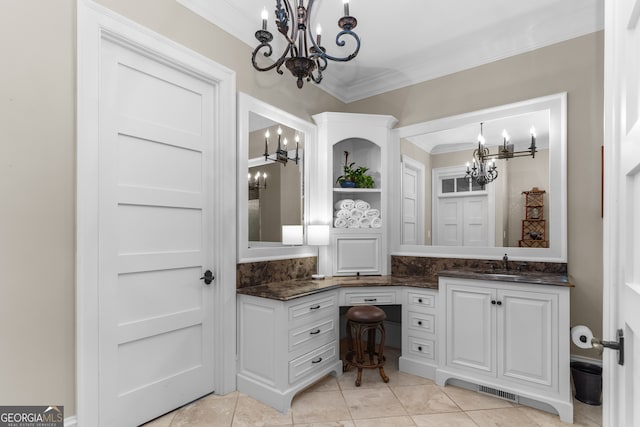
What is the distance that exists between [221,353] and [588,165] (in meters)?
3.20

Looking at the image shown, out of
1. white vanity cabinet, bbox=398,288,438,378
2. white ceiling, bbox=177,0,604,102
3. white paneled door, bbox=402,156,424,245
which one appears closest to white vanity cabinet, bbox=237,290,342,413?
white vanity cabinet, bbox=398,288,438,378

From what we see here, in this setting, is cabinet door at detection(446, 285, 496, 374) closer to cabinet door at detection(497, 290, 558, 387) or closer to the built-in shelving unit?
cabinet door at detection(497, 290, 558, 387)

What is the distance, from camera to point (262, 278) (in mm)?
2861

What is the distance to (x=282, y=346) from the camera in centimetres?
232

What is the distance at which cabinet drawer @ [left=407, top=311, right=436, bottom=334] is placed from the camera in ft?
9.09

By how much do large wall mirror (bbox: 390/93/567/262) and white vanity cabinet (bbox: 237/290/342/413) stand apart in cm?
131

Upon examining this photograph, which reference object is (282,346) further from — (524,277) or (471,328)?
(524,277)

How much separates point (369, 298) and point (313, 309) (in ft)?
2.01

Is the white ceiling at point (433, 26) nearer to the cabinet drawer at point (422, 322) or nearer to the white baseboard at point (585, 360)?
the cabinet drawer at point (422, 322)

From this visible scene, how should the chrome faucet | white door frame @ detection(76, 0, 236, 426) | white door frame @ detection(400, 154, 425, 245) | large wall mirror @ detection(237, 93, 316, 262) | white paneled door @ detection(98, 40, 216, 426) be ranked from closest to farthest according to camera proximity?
white door frame @ detection(76, 0, 236, 426) < white paneled door @ detection(98, 40, 216, 426) < large wall mirror @ detection(237, 93, 316, 262) < the chrome faucet < white door frame @ detection(400, 154, 425, 245)

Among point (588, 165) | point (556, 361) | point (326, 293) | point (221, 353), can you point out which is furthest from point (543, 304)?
point (221, 353)

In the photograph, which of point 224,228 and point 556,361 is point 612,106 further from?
point 224,228

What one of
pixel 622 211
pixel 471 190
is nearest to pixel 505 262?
pixel 471 190

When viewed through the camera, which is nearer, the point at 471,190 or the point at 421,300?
the point at 421,300
